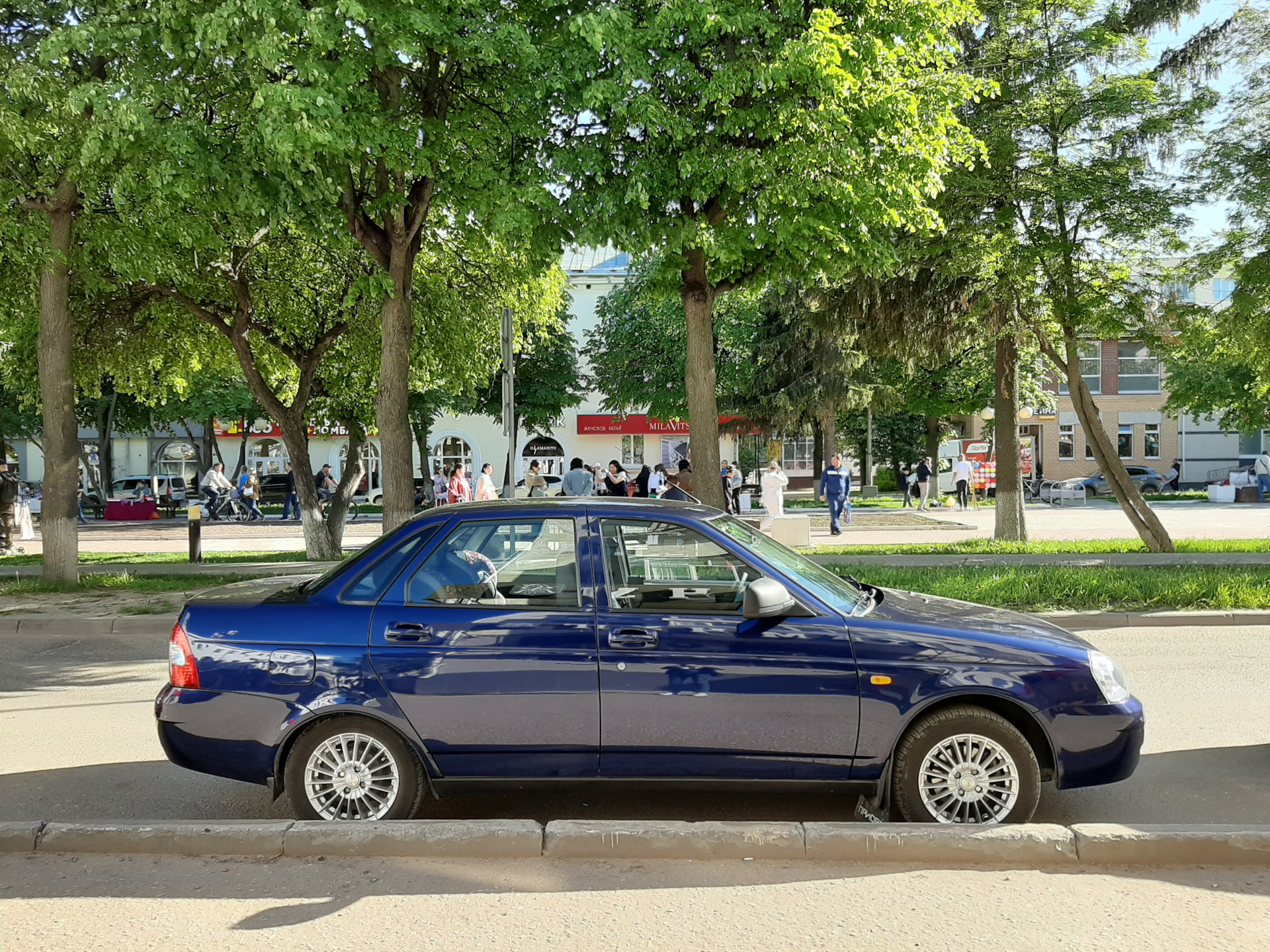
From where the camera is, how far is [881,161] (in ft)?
38.1

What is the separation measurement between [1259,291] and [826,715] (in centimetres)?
1249

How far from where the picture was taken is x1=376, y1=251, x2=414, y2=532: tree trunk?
13.3 m

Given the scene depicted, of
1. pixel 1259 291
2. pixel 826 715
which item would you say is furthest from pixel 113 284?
pixel 1259 291

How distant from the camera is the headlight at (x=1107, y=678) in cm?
452

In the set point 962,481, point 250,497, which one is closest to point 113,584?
point 250,497

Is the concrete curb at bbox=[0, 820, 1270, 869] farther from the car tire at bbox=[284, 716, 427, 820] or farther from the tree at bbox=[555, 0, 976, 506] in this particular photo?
the tree at bbox=[555, 0, 976, 506]

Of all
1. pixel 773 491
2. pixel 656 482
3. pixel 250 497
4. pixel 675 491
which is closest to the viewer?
pixel 675 491

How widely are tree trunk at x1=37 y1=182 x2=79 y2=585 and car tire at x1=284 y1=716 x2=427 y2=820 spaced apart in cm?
1092

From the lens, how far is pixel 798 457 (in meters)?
56.7

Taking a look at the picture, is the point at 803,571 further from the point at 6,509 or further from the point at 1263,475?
the point at 1263,475

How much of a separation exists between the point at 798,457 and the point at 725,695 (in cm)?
5301

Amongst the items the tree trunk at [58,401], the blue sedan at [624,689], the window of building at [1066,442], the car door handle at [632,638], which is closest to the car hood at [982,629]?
the blue sedan at [624,689]

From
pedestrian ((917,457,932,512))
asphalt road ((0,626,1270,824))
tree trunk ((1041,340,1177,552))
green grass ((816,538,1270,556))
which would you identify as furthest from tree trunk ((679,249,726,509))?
pedestrian ((917,457,932,512))

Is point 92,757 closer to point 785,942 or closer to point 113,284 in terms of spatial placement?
point 785,942
